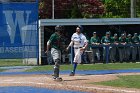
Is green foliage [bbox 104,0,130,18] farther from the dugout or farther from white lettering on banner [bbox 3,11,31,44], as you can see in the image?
white lettering on banner [bbox 3,11,31,44]

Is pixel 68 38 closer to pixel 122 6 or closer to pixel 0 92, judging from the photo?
pixel 0 92

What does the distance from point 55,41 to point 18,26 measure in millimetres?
9524

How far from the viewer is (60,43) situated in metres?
16.2

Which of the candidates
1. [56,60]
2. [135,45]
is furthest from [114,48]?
[56,60]

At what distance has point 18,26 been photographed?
25344 mm

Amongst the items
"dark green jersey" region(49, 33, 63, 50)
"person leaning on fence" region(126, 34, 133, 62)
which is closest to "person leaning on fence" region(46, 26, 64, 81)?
"dark green jersey" region(49, 33, 63, 50)

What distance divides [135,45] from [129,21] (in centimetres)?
183

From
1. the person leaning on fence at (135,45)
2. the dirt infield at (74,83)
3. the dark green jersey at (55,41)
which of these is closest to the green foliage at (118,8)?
the person leaning on fence at (135,45)

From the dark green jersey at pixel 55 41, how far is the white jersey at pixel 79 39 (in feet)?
6.27

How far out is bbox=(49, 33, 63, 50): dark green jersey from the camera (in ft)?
52.8

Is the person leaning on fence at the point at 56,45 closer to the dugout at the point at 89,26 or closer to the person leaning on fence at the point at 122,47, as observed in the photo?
the dugout at the point at 89,26

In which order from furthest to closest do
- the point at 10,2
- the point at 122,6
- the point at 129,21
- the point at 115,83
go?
the point at 122,6, the point at 129,21, the point at 10,2, the point at 115,83

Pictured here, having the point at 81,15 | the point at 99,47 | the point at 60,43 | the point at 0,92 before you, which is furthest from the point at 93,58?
the point at 81,15

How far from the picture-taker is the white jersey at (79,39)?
17956mm
